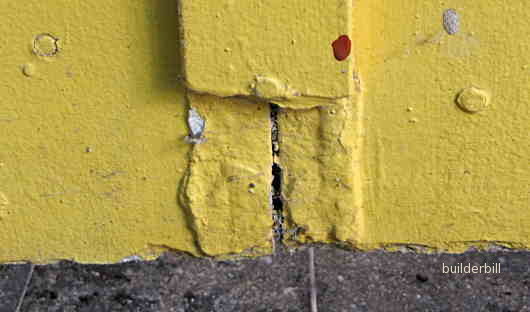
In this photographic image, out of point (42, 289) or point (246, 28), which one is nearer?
point (246, 28)

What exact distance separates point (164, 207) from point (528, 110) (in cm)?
109

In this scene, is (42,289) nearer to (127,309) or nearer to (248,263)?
(127,309)

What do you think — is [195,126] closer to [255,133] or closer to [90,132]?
[255,133]

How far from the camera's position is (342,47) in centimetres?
147

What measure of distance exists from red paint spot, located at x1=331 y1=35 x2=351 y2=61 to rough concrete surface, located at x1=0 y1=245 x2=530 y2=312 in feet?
2.07

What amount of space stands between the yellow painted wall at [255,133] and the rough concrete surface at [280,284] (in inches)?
2.0

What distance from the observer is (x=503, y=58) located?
61.8 inches

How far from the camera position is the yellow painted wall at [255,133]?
1535 millimetres

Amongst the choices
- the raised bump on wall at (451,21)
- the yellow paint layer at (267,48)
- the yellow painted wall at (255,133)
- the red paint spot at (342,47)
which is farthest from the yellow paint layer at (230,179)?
the raised bump on wall at (451,21)

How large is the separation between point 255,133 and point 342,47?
352 millimetres

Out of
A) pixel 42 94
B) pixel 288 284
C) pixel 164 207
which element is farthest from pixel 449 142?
pixel 42 94

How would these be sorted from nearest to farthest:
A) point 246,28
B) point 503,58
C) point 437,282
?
1. point 246,28
2. point 503,58
3. point 437,282

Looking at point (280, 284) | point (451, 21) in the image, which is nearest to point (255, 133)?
point (280, 284)

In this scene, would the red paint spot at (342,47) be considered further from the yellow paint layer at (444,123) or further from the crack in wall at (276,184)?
the crack in wall at (276,184)
